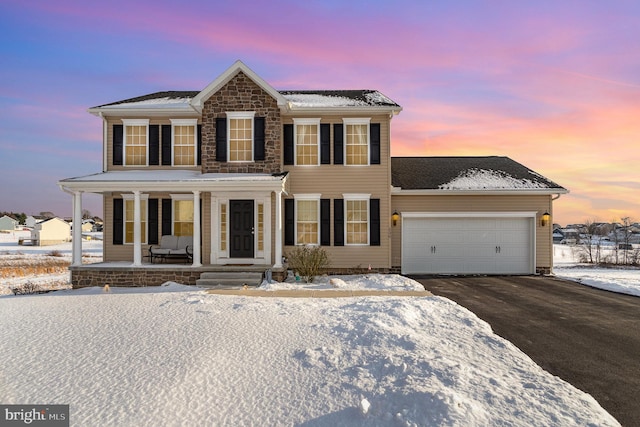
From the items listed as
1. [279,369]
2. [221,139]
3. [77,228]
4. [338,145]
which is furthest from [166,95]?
[279,369]

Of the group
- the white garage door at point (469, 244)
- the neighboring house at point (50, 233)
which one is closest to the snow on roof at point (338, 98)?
the white garage door at point (469, 244)

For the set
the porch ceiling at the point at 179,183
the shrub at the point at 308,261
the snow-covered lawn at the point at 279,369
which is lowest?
the snow-covered lawn at the point at 279,369

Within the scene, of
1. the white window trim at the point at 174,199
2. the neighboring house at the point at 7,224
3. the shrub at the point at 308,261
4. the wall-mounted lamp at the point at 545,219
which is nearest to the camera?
the shrub at the point at 308,261

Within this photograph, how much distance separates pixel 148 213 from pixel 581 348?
13.0m

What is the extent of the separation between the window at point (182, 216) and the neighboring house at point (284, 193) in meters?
0.04

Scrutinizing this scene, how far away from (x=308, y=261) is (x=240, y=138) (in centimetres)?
468

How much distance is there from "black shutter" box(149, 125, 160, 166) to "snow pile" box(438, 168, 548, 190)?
33.6 ft

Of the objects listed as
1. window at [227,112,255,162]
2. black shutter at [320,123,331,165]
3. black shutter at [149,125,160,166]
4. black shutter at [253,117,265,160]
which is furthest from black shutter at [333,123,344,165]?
black shutter at [149,125,160,166]

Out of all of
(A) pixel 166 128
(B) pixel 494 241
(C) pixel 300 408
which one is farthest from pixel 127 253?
(B) pixel 494 241

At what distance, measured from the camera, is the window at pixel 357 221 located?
45.7 feet

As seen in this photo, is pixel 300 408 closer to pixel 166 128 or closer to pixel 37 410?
pixel 37 410

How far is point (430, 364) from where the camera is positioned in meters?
5.02

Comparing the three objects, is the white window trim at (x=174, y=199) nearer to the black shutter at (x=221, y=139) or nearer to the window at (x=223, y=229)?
the window at (x=223, y=229)

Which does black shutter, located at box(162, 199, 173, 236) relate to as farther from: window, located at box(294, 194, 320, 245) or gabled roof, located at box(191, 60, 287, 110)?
window, located at box(294, 194, 320, 245)
